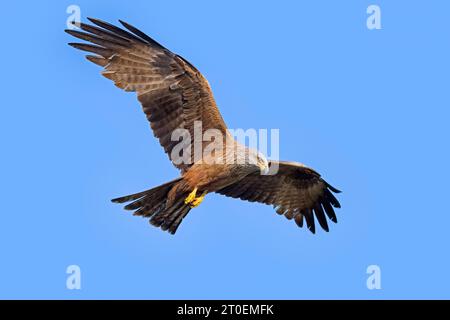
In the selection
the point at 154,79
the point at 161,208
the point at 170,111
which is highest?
the point at 154,79

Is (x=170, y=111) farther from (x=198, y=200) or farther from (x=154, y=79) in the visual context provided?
(x=198, y=200)

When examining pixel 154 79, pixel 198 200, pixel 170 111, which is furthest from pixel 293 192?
pixel 154 79

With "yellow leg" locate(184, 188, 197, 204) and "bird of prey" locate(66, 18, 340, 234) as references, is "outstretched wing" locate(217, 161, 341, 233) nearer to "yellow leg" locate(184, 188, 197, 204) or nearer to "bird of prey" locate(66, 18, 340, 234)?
A: "bird of prey" locate(66, 18, 340, 234)

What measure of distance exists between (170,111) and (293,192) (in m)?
2.87

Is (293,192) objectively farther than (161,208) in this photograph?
Yes

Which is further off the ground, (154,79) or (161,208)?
(154,79)

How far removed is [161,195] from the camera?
1527cm

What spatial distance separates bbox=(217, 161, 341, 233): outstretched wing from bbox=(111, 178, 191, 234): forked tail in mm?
1318

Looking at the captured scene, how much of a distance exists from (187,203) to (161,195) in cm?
39

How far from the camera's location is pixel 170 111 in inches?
599

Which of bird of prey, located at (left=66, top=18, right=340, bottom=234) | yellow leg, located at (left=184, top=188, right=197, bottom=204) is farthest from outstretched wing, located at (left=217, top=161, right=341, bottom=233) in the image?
yellow leg, located at (left=184, top=188, right=197, bottom=204)

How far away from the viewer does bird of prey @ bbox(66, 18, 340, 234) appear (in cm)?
1491
